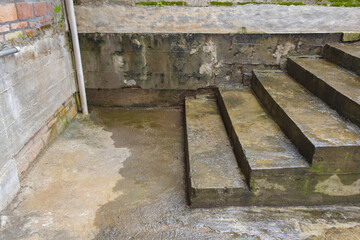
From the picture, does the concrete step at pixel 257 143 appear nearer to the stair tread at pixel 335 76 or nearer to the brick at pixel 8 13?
the stair tread at pixel 335 76

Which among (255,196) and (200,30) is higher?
(200,30)

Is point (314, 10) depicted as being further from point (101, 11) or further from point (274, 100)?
point (101, 11)

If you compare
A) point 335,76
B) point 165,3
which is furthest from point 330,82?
point 165,3

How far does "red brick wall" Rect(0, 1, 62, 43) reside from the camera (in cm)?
216

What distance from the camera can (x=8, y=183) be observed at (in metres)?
2.16

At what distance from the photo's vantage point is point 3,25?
213 cm

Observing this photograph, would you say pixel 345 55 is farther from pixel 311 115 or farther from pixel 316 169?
pixel 316 169

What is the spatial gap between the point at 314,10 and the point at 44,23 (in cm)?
319

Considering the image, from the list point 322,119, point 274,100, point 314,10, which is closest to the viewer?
point 322,119

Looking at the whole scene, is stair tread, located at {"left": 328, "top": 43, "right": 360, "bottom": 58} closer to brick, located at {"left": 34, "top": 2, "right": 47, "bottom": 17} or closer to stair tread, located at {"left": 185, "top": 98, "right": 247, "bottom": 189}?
stair tread, located at {"left": 185, "top": 98, "right": 247, "bottom": 189}

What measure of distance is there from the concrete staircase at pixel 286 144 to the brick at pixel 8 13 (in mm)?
1879

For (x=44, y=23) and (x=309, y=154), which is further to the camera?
(x=44, y=23)

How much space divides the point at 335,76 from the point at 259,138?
1.21m

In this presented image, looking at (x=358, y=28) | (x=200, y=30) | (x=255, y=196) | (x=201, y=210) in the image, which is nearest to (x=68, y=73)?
(x=200, y=30)
